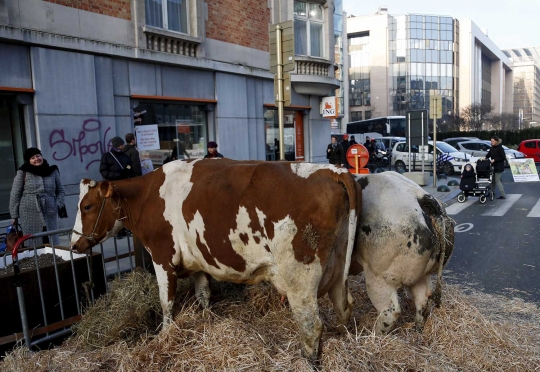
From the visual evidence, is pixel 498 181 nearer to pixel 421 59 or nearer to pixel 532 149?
pixel 532 149

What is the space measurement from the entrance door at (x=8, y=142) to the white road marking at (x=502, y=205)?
35.2ft

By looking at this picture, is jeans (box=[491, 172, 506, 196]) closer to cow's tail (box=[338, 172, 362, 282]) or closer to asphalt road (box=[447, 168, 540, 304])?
asphalt road (box=[447, 168, 540, 304])

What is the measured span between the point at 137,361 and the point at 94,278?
173cm

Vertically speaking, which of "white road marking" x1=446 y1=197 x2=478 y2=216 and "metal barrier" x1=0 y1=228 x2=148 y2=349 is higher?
"metal barrier" x1=0 y1=228 x2=148 y2=349

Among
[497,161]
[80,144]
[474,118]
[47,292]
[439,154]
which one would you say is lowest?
[47,292]

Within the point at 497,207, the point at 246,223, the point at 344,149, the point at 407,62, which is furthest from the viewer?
the point at 407,62

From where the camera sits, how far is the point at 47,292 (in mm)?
4582

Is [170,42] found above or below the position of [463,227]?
above

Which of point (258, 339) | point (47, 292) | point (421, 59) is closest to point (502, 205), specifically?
point (258, 339)

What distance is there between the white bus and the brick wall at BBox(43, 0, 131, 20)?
100.0 feet

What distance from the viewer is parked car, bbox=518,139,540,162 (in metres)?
25.9

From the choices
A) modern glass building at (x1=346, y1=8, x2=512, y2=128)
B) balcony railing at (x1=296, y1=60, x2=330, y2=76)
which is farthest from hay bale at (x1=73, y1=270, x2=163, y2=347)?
modern glass building at (x1=346, y1=8, x2=512, y2=128)

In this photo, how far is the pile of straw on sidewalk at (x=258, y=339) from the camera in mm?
3436

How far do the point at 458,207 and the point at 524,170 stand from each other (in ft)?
20.8
